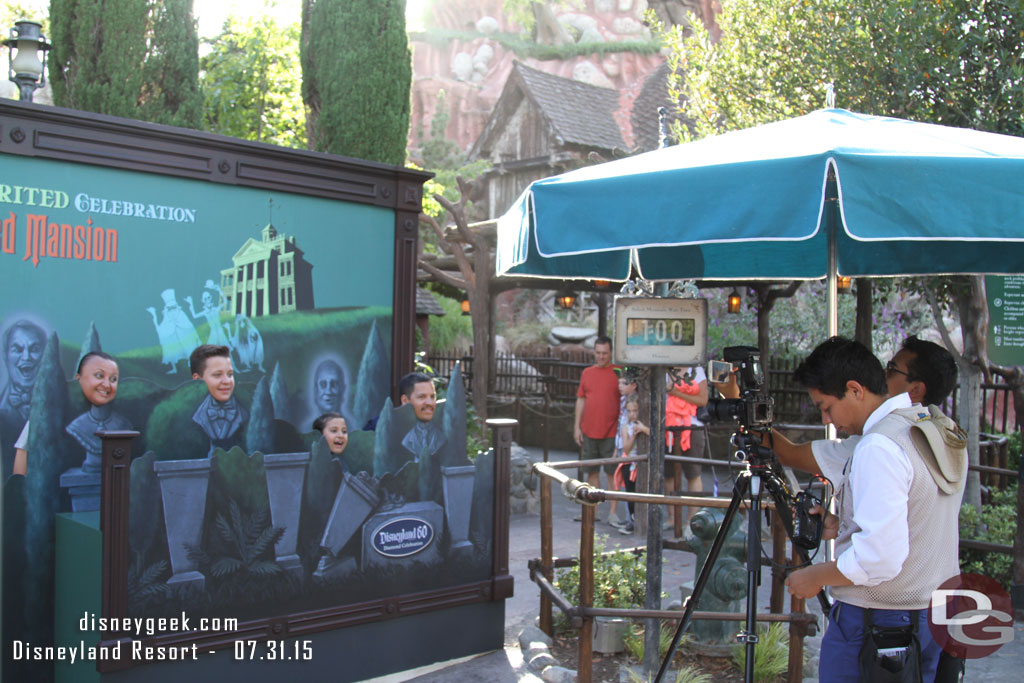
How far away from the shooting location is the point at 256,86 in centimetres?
1430

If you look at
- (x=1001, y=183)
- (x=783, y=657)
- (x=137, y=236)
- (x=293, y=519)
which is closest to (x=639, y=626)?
(x=783, y=657)

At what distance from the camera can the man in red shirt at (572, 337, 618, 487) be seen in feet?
29.6

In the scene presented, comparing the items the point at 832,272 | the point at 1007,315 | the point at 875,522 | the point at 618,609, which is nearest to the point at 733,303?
the point at 1007,315

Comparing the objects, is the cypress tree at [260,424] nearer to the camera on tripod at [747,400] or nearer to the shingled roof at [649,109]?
the camera on tripod at [747,400]

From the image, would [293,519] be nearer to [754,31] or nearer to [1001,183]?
[1001,183]

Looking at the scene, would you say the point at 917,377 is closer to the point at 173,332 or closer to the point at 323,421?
the point at 323,421

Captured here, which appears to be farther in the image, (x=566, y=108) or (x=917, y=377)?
(x=566, y=108)

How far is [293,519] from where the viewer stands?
4316 mm

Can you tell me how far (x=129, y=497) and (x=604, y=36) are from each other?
63.2 m

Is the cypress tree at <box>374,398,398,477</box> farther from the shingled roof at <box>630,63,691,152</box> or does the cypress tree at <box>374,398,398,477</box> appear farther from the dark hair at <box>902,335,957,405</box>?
the shingled roof at <box>630,63,691,152</box>

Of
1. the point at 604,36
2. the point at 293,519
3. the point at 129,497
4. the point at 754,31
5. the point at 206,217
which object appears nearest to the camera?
the point at 129,497

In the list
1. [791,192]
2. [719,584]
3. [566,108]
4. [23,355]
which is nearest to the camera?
[791,192]

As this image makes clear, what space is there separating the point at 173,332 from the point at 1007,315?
5442mm

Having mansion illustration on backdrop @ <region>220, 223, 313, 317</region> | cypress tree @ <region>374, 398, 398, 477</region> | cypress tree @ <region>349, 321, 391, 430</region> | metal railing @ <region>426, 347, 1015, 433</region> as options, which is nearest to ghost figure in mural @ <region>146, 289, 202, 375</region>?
mansion illustration on backdrop @ <region>220, 223, 313, 317</region>
